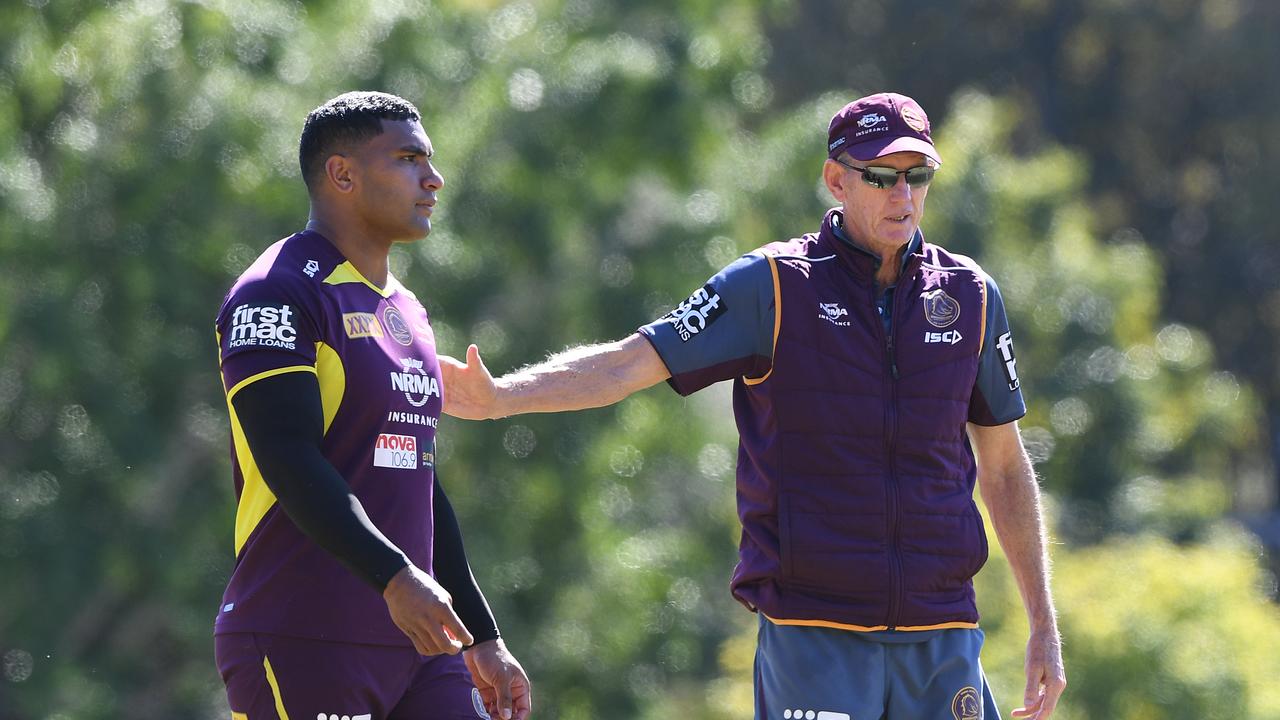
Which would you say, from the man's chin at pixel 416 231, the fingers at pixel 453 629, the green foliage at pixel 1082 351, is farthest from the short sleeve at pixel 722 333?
the green foliage at pixel 1082 351

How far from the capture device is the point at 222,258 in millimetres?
17594

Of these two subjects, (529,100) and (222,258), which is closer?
(222,258)

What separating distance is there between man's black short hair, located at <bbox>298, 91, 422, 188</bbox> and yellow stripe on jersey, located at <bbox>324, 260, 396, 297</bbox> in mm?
275

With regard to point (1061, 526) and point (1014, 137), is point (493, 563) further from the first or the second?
point (1014, 137)

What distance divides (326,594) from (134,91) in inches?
552

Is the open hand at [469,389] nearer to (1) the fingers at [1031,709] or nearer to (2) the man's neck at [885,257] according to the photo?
(2) the man's neck at [885,257]

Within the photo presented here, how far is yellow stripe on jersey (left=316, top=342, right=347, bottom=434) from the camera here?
4.40m

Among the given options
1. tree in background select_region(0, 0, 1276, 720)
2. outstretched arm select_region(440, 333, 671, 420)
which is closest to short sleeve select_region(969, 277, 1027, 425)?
outstretched arm select_region(440, 333, 671, 420)

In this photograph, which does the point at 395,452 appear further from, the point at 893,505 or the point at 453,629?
the point at 893,505

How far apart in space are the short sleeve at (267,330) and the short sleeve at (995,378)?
201 centimetres

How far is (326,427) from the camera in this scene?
4.43m

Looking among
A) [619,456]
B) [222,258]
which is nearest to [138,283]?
[222,258]

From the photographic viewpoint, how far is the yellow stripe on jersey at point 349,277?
179 inches

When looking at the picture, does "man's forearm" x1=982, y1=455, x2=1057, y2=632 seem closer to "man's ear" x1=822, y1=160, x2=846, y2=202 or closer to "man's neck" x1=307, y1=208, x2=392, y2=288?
"man's ear" x1=822, y1=160, x2=846, y2=202
